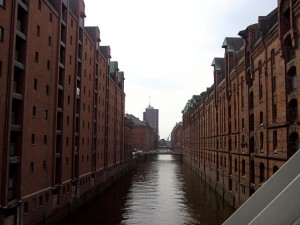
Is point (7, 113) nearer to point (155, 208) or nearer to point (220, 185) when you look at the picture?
point (155, 208)

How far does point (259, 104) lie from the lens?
82.5 feet

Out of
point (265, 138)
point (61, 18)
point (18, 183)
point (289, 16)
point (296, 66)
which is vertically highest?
point (61, 18)

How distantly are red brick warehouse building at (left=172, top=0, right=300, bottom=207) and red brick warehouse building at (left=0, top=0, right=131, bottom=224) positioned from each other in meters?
15.0

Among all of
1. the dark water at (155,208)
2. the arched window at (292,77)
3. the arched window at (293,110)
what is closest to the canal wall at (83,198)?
the dark water at (155,208)

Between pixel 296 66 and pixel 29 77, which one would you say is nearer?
pixel 296 66

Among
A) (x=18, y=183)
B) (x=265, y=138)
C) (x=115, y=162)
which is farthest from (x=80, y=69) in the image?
(x=115, y=162)

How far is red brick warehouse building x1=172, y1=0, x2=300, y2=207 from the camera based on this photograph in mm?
19359

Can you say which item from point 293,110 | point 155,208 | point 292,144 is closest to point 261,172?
point 292,144

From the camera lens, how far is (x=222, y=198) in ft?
125

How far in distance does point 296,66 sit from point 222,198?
2298 cm

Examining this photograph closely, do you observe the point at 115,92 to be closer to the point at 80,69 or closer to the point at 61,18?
the point at 80,69

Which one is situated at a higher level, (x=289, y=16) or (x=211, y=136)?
(x=289, y=16)

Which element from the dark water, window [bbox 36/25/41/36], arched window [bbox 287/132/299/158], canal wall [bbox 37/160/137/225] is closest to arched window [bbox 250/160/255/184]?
the dark water

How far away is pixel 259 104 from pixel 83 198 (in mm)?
20267
